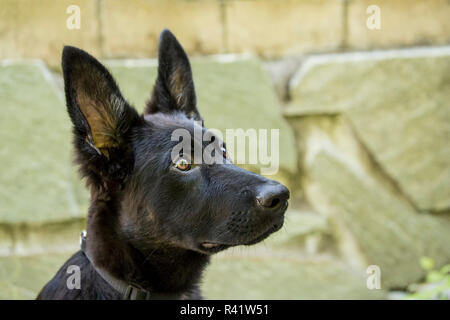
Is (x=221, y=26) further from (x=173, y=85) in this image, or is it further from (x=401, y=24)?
(x=401, y=24)

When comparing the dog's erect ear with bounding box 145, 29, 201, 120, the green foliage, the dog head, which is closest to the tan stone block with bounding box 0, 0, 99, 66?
the dog's erect ear with bounding box 145, 29, 201, 120

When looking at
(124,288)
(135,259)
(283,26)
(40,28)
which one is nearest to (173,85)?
(135,259)

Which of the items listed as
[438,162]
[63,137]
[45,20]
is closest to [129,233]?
[63,137]

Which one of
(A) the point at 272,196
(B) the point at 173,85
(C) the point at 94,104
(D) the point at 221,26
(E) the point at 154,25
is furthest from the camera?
(D) the point at 221,26

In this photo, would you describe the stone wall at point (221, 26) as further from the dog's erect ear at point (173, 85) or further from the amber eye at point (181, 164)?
the amber eye at point (181, 164)

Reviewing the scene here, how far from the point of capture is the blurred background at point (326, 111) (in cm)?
353

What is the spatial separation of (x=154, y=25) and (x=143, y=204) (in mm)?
1662

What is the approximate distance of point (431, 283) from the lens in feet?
12.4

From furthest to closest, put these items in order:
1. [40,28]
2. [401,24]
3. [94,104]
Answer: [401,24] → [40,28] → [94,104]

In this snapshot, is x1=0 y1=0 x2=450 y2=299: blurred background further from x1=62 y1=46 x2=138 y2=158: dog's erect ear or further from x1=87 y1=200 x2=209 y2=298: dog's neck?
x1=62 y1=46 x2=138 y2=158: dog's erect ear

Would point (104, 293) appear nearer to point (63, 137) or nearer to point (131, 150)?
point (131, 150)

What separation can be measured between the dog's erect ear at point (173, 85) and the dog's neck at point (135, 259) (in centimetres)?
64
